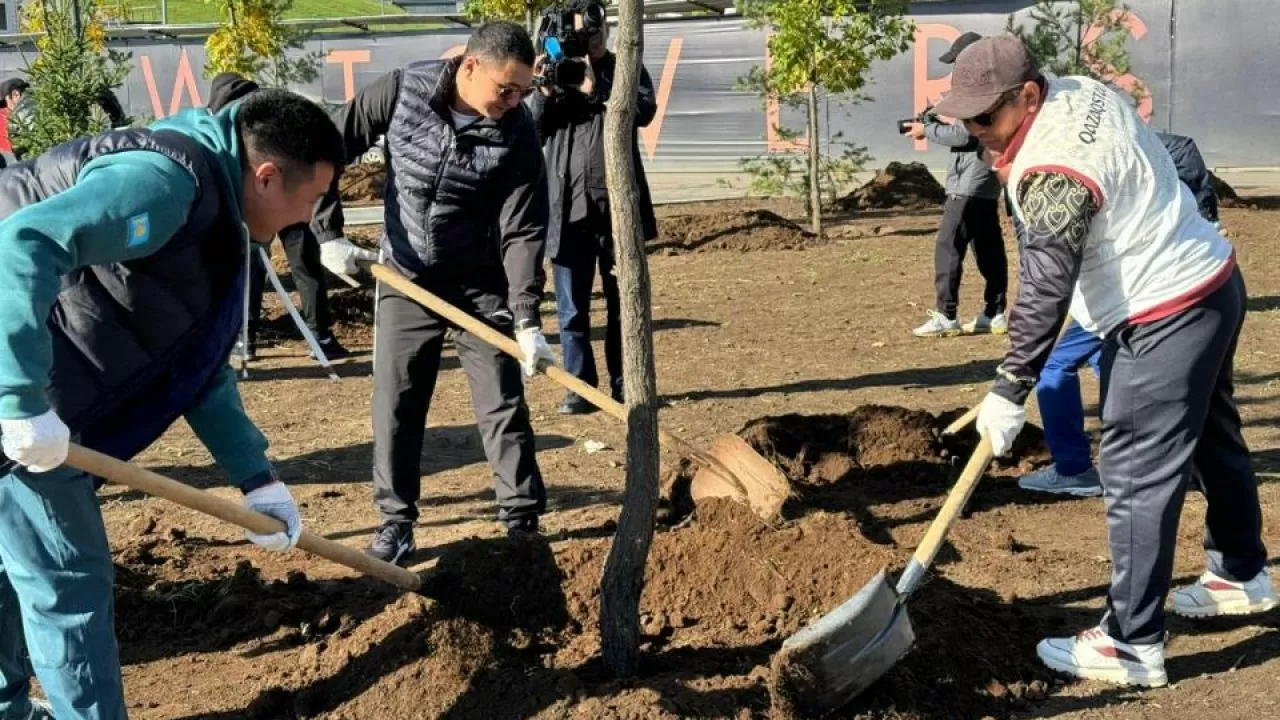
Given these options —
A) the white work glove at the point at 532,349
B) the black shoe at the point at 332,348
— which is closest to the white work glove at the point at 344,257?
the white work glove at the point at 532,349

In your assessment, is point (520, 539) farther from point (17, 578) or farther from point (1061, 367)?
point (1061, 367)

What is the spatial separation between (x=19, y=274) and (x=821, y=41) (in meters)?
11.2

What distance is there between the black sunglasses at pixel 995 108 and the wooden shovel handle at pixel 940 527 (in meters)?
0.95

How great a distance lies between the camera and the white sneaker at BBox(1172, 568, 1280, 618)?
4.77 m

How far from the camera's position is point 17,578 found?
340 cm

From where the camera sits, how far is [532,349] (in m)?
5.46

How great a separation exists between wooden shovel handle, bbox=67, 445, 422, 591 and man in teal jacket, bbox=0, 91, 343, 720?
8 cm

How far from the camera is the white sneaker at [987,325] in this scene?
988cm

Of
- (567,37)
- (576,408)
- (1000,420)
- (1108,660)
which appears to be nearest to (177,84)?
(576,408)

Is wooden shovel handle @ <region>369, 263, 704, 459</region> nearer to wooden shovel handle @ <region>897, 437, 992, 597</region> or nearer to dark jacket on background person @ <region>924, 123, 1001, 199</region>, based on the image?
wooden shovel handle @ <region>897, 437, 992, 597</region>

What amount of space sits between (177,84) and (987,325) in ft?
56.8

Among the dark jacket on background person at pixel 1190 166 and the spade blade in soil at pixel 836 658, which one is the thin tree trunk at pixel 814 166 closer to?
the dark jacket on background person at pixel 1190 166

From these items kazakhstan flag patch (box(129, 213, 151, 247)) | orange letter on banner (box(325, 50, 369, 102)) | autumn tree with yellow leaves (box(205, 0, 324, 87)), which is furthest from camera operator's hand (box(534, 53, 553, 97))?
orange letter on banner (box(325, 50, 369, 102))

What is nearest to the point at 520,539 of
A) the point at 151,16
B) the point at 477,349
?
the point at 477,349
